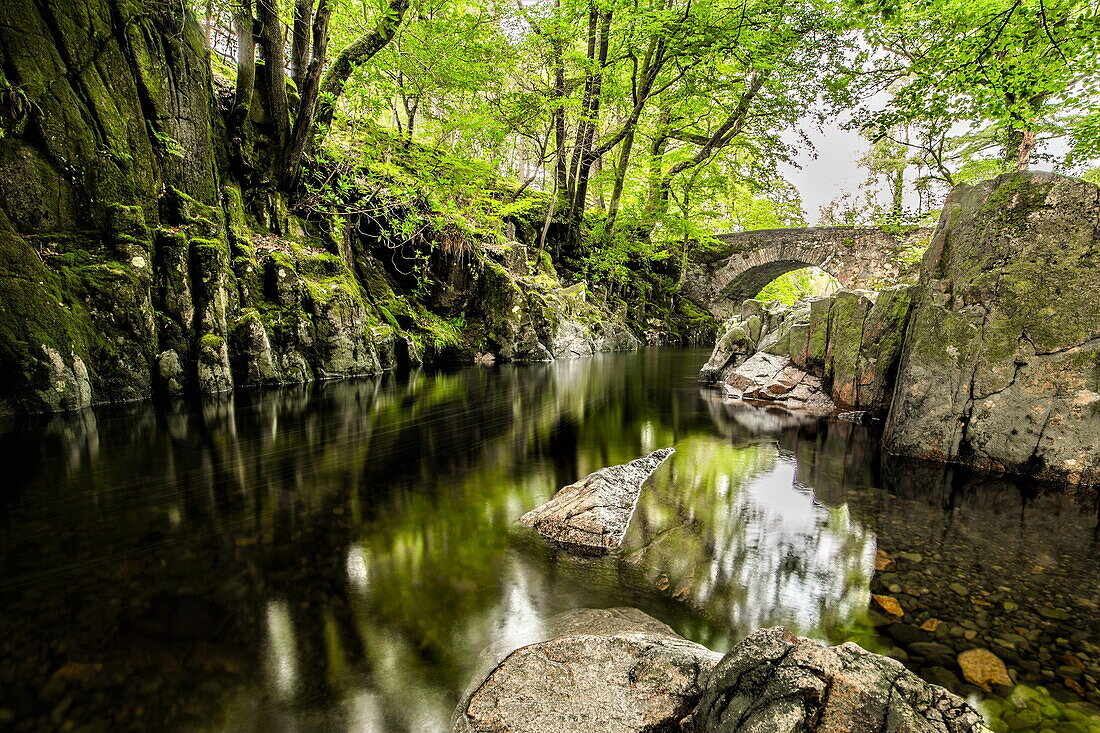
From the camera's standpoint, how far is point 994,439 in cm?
484

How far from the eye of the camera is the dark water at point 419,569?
1.97 metres

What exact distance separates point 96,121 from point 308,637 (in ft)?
31.8

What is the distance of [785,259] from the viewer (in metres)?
27.3

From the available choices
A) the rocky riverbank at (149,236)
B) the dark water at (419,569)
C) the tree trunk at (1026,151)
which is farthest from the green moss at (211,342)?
the tree trunk at (1026,151)

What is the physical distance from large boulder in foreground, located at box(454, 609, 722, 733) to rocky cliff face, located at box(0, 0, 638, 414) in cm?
→ 800

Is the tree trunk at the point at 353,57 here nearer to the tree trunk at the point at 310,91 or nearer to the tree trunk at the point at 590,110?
the tree trunk at the point at 310,91

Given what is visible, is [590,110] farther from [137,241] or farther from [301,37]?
[137,241]

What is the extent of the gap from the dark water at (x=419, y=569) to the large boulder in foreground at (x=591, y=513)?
16 cm

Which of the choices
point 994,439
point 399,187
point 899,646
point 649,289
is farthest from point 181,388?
point 649,289

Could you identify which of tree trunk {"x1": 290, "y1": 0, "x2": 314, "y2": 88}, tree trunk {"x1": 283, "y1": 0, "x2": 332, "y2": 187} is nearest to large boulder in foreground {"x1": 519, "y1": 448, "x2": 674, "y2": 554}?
tree trunk {"x1": 283, "y1": 0, "x2": 332, "y2": 187}

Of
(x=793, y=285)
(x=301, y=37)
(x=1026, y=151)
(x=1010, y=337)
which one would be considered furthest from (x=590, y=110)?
(x=793, y=285)

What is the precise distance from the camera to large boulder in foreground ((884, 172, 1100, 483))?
448 centimetres

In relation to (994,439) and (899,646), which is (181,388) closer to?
(899,646)

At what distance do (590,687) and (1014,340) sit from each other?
5686mm
